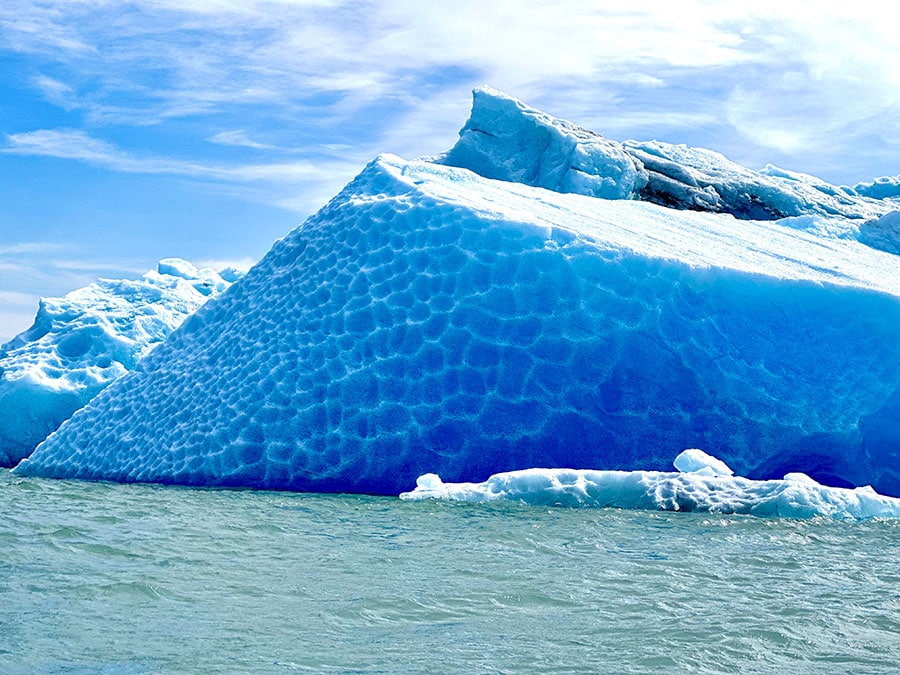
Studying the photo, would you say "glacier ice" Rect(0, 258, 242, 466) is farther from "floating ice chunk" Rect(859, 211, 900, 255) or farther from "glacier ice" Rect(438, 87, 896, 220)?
"floating ice chunk" Rect(859, 211, 900, 255)

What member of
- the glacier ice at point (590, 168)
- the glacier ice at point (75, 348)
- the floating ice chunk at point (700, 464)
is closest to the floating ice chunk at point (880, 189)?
the glacier ice at point (590, 168)

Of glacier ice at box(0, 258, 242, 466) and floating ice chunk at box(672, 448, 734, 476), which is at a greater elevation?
glacier ice at box(0, 258, 242, 466)

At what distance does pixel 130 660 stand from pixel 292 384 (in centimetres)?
501

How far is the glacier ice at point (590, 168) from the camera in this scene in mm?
15922

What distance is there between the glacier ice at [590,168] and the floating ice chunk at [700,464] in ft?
28.0

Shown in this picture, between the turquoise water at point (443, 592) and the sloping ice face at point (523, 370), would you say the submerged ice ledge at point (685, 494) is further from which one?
the sloping ice face at point (523, 370)

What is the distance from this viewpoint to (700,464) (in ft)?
24.4

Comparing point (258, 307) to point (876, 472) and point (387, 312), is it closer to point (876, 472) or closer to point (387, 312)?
point (387, 312)

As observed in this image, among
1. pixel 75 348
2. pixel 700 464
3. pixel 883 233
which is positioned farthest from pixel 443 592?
pixel 883 233

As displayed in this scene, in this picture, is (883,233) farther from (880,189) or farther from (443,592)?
(443,592)

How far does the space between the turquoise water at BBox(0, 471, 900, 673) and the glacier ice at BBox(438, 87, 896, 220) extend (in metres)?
10.0

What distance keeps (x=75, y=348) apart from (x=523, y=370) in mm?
8716

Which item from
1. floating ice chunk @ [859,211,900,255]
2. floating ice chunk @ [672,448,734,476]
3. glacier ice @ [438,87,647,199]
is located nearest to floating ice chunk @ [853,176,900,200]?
floating ice chunk @ [859,211,900,255]

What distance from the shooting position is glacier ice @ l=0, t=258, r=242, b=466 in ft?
45.0
